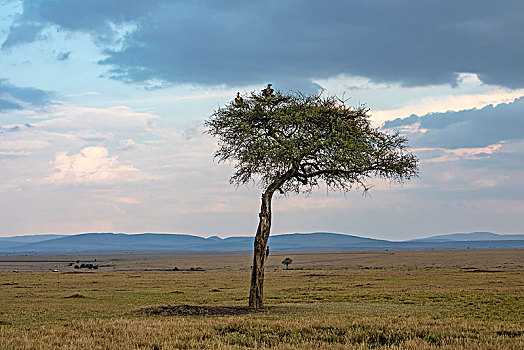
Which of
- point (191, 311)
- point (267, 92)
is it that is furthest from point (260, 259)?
point (267, 92)

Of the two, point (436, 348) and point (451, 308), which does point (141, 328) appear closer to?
point (436, 348)

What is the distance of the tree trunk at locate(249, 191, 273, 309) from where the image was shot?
26953 mm

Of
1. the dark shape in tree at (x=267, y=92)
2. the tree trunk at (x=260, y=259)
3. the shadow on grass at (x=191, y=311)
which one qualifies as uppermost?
the dark shape in tree at (x=267, y=92)

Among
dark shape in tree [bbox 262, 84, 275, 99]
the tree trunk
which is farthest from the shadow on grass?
dark shape in tree [bbox 262, 84, 275, 99]

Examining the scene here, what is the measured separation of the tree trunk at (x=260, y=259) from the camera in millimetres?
26953

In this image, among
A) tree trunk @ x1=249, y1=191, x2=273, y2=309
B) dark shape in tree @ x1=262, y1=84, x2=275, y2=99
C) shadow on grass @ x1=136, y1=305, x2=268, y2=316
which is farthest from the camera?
dark shape in tree @ x1=262, y1=84, x2=275, y2=99

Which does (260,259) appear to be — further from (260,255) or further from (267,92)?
(267,92)

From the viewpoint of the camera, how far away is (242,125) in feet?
92.5

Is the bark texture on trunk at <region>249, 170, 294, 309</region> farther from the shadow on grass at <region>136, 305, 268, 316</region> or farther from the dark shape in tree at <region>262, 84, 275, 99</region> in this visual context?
the dark shape in tree at <region>262, 84, 275, 99</region>

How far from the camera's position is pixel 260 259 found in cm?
2719

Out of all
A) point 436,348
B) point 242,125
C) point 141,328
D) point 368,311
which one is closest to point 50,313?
point 141,328

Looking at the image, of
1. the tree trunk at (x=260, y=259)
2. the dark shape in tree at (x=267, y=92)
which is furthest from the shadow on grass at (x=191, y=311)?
the dark shape in tree at (x=267, y=92)

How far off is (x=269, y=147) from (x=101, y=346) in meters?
14.3

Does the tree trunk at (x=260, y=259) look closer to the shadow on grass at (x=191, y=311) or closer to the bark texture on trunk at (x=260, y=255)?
the bark texture on trunk at (x=260, y=255)
